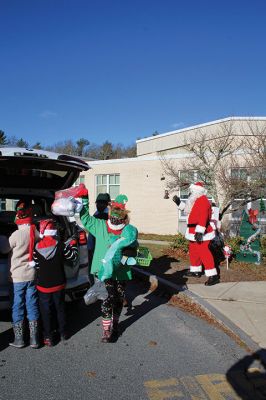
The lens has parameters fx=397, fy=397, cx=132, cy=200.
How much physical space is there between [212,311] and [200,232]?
6.55 ft

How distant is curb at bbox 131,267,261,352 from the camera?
14.4 ft

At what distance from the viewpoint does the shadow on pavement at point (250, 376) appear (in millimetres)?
3416

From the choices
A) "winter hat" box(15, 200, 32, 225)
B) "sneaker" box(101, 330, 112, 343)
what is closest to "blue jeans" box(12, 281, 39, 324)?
"winter hat" box(15, 200, 32, 225)

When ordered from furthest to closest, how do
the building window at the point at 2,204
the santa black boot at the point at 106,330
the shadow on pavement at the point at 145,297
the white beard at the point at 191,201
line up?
the white beard at the point at 191,201 → the building window at the point at 2,204 → the shadow on pavement at the point at 145,297 → the santa black boot at the point at 106,330

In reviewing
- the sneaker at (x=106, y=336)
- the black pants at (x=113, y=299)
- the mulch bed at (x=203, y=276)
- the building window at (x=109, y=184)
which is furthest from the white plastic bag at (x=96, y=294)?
the building window at (x=109, y=184)

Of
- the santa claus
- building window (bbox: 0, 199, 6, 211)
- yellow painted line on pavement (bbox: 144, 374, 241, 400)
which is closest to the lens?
yellow painted line on pavement (bbox: 144, 374, 241, 400)

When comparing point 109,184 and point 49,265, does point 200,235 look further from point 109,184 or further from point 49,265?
point 109,184

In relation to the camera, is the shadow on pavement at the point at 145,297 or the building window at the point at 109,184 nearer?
the shadow on pavement at the point at 145,297

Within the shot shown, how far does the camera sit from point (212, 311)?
534cm

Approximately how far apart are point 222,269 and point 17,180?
467cm

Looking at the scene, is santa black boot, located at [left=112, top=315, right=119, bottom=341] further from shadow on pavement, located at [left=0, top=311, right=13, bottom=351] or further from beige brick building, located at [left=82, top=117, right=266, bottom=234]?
beige brick building, located at [left=82, top=117, right=266, bottom=234]

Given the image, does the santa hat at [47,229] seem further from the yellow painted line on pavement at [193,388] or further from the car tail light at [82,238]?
the yellow painted line on pavement at [193,388]

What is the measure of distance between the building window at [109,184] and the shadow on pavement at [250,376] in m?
17.2

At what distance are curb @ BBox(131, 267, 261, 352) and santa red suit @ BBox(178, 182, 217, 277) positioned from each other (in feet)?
2.30
